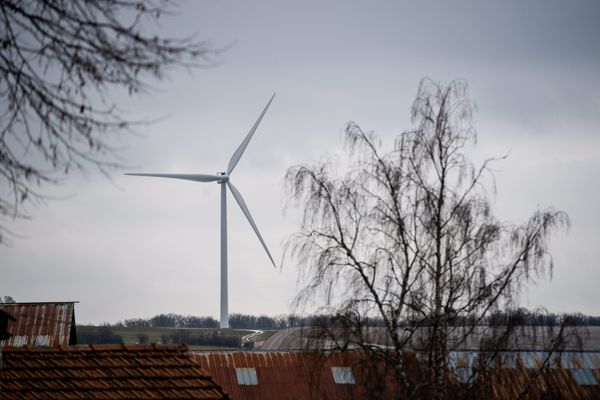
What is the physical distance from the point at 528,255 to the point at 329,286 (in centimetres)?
614

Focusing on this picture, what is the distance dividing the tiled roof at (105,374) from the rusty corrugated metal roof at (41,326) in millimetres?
25874

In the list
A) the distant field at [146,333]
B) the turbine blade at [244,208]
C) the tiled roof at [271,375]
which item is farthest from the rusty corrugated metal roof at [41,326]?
the distant field at [146,333]

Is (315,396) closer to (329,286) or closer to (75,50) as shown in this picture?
(329,286)

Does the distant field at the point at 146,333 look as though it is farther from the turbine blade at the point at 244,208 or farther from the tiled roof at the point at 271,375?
the tiled roof at the point at 271,375

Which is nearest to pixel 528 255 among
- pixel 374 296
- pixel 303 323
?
pixel 374 296

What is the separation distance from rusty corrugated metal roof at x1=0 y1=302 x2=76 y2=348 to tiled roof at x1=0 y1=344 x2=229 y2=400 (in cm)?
2587

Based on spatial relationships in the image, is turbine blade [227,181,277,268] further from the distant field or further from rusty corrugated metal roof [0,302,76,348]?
the distant field

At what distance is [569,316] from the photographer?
94.6 ft

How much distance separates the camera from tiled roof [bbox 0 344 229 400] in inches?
671

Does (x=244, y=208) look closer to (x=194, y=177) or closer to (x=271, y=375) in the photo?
(x=194, y=177)

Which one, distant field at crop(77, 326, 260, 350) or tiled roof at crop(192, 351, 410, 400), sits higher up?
distant field at crop(77, 326, 260, 350)

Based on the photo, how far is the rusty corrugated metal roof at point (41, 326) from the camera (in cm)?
4419

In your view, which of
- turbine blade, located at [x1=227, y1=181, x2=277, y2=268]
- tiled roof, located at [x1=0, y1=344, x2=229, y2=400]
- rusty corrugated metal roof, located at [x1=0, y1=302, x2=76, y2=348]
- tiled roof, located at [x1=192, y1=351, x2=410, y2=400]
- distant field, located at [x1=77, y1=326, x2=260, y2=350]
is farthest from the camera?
distant field, located at [x1=77, y1=326, x2=260, y2=350]

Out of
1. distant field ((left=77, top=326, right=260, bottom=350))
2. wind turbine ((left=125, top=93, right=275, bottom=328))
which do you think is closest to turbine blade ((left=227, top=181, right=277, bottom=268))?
wind turbine ((left=125, top=93, right=275, bottom=328))
